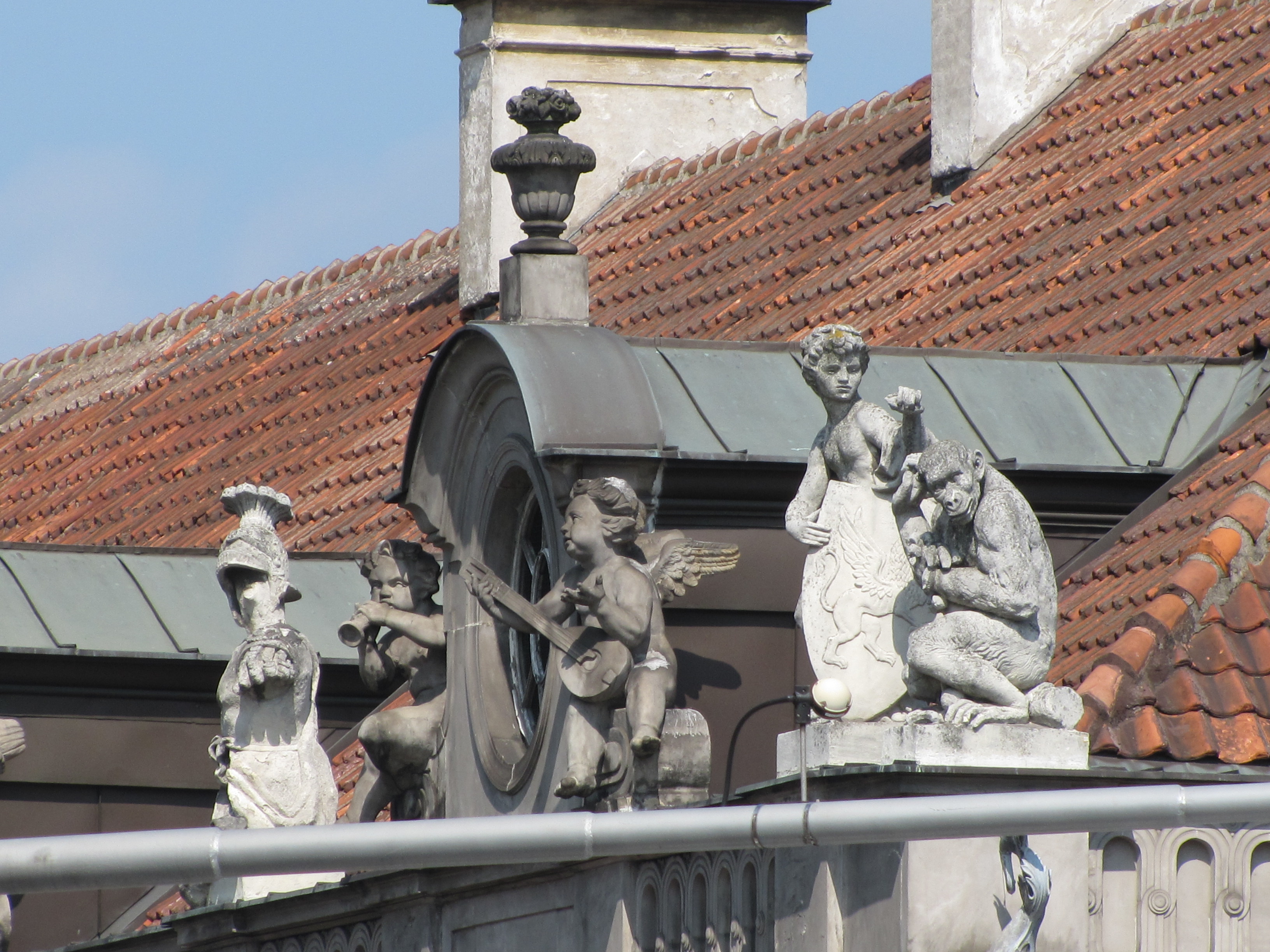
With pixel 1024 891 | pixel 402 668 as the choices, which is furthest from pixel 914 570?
pixel 402 668

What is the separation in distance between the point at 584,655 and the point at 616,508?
62cm

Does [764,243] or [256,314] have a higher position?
[256,314]

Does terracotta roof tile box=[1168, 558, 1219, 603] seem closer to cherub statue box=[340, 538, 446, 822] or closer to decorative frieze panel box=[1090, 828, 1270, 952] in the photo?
decorative frieze panel box=[1090, 828, 1270, 952]

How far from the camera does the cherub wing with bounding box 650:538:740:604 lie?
44.2 ft

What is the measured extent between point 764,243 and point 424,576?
662 cm

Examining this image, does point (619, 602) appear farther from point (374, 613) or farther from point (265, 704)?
point (265, 704)

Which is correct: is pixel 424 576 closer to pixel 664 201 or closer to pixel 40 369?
pixel 664 201

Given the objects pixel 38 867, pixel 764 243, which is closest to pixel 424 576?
pixel 764 243

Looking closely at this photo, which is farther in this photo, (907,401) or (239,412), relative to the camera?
(239,412)

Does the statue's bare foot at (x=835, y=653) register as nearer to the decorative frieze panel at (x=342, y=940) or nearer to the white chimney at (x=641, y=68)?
the decorative frieze panel at (x=342, y=940)

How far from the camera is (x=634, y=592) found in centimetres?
1320

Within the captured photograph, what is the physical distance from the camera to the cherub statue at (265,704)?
50.0 feet

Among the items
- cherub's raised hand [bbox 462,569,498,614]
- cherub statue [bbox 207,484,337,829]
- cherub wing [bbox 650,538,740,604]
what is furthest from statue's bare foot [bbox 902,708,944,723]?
cherub statue [bbox 207,484,337,829]

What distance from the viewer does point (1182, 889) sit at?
11.4m
